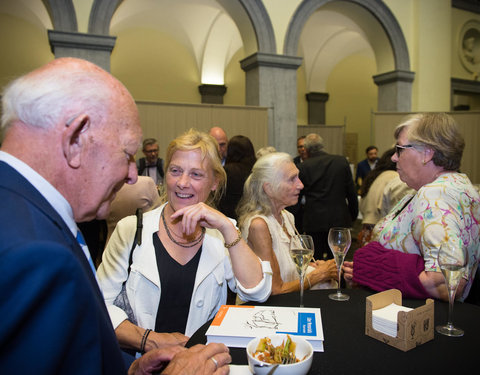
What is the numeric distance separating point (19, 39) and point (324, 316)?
1129 centimetres

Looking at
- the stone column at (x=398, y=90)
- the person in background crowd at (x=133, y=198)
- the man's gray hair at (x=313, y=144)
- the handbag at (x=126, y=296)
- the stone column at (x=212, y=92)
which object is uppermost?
the stone column at (x=212, y=92)

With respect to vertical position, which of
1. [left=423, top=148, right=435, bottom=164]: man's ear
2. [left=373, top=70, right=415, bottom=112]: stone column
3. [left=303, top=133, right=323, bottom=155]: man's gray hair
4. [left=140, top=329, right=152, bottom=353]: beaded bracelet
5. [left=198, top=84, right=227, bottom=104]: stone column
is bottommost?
[left=140, top=329, right=152, bottom=353]: beaded bracelet

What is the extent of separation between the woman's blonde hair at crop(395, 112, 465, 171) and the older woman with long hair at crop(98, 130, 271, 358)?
3.40ft

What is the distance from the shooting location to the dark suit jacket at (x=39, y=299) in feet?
1.98

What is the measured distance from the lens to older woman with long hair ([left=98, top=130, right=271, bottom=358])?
5.56 ft

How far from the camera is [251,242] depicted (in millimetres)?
2426

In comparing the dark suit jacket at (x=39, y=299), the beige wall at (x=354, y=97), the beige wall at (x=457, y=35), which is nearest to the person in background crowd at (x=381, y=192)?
the dark suit jacket at (x=39, y=299)

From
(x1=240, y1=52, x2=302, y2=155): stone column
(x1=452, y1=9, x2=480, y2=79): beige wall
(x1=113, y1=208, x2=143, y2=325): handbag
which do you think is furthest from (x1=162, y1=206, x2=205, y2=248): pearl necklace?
(x1=452, y1=9, x2=480, y2=79): beige wall

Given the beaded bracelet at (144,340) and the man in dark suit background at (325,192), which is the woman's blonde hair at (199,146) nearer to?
the beaded bracelet at (144,340)

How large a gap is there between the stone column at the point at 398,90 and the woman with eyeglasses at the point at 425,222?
7086 mm

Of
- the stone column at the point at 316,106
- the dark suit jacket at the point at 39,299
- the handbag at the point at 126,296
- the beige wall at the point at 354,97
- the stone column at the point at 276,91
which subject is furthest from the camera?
the beige wall at the point at 354,97

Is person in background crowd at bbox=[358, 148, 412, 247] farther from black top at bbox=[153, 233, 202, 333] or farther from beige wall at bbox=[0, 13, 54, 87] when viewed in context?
beige wall at bbox=[0, 13, 54, 87]

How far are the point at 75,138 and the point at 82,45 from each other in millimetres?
5703

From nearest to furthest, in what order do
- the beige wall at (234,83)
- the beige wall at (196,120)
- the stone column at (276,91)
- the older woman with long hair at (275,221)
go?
1. the older woman with long hair at (275,221)
2. the beige wall at (196,120)
3. the stone column at (276,91)
4. the beige wall at (234,83)
